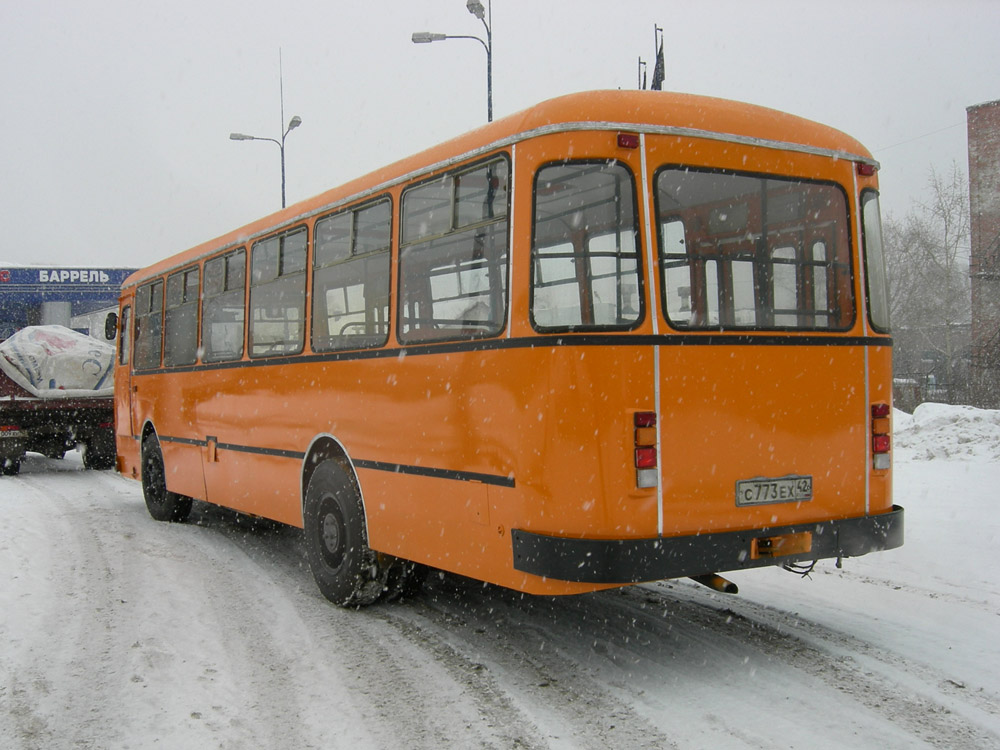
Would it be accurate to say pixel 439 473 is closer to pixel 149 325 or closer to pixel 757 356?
pixel 757 356

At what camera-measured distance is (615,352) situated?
4.59 metres

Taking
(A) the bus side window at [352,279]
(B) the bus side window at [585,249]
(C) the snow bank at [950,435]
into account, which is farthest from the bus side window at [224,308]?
(C) the snow bank at [950,435]

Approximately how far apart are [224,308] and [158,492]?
3.07 meters

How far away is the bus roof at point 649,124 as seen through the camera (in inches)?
187

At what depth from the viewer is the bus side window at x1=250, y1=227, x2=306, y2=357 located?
7258 mm

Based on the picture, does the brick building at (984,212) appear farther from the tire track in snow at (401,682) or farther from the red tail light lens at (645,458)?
the red tail light lens at (645,458)

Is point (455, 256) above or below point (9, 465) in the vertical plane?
above

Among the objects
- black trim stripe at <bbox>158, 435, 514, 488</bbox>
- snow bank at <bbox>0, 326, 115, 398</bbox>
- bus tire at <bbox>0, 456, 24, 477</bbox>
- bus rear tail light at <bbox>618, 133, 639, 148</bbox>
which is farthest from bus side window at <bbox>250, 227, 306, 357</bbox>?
snow bank at <bbox>0, 326, 115, 398</bbox>

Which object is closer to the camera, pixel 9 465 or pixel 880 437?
pixel 880 437

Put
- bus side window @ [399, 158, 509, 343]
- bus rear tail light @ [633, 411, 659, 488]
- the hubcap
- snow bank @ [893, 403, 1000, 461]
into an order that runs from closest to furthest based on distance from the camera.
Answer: bus rear tail light @ [633, 411, 659, 488]
bus side window @ [399, 158, 509, 343]
the hubcap
snow bank @ [893, 403, 1000, 461]

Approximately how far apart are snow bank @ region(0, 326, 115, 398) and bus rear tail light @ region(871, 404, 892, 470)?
49.3 feet

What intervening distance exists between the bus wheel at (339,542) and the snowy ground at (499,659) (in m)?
0.24

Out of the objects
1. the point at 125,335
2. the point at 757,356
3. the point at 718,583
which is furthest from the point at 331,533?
the point at 125,335

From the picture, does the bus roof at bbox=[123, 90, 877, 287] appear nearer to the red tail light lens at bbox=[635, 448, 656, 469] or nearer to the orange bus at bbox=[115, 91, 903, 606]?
the orange bus at bbox=[115, 91, 903, 606]
